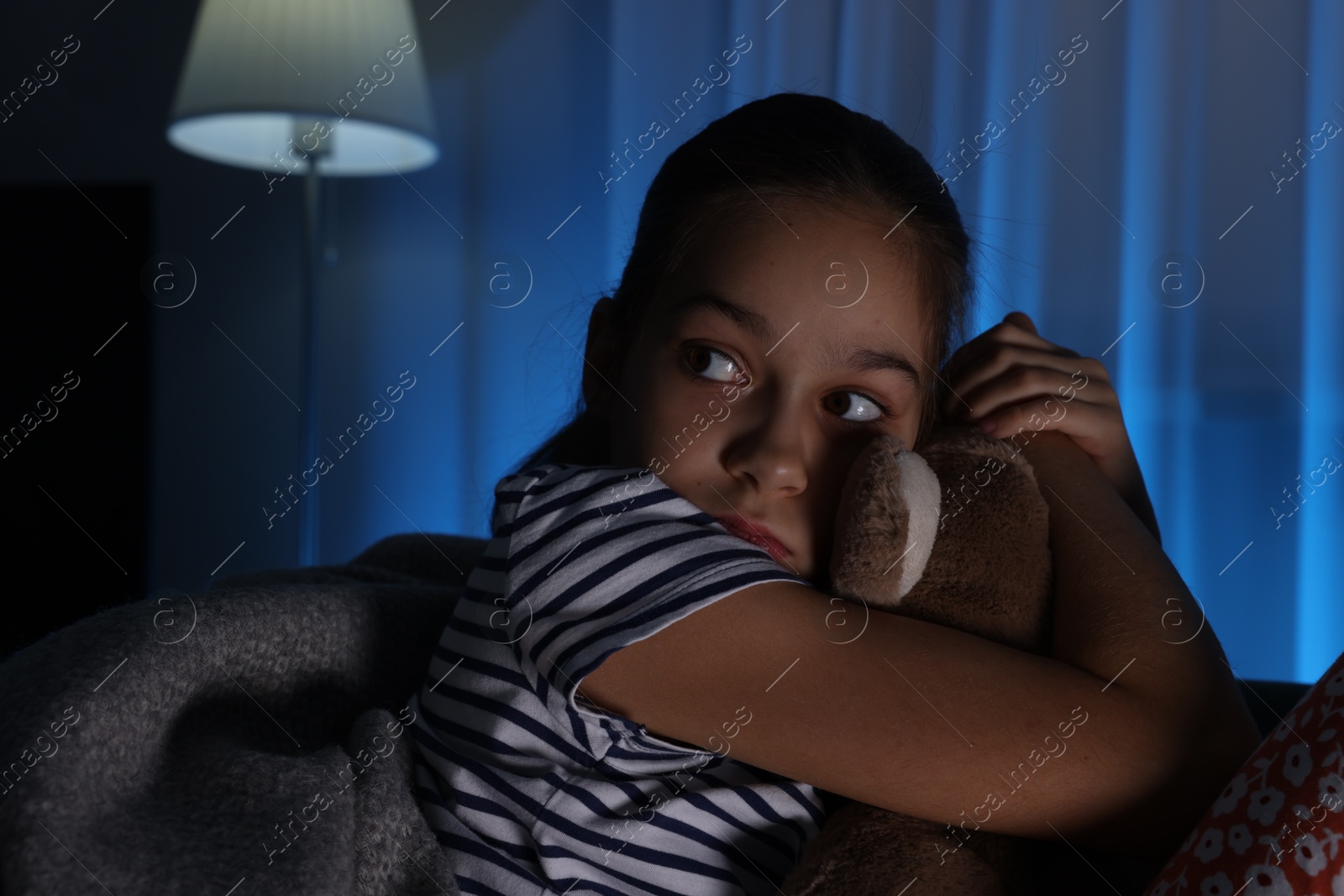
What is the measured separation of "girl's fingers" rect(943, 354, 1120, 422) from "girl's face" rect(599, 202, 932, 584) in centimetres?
4

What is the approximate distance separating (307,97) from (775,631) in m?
1.54

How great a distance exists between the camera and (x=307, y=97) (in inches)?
66.9

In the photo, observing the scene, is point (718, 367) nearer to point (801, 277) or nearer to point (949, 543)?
point (801, 277)

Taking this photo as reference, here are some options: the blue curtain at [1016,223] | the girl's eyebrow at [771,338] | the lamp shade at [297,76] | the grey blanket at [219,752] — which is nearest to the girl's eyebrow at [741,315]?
the girl's eyebrow at [771,338]

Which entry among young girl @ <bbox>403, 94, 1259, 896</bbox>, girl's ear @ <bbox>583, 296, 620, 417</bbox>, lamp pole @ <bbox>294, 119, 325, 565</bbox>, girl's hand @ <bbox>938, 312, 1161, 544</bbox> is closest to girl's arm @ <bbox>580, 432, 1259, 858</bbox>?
young girl @ <bbox>403, 94, 1259, 896</bbox>

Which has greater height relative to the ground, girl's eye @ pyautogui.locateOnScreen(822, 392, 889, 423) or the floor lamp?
the floor lamp

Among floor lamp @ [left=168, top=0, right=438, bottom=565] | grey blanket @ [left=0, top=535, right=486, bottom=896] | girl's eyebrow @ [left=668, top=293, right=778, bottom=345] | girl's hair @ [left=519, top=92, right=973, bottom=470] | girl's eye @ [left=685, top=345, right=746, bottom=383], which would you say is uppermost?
floor lamp @ [left=168, top=0, right=438, bottom=565]

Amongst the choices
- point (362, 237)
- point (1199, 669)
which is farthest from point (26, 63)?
point (1199, 669)

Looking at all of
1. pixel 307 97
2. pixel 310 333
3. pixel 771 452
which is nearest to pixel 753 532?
pixel 771 452

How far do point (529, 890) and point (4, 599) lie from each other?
1.48 metres

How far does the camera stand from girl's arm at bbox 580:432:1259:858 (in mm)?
482

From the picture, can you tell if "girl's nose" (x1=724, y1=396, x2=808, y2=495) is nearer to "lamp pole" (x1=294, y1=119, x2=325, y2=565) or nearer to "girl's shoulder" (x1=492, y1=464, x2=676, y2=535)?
"girl's shoulder" (x1=492, y1=464, x2=676, y2=535)

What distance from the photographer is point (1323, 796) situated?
14.9 inches

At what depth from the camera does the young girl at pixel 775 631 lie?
49 centimetres
